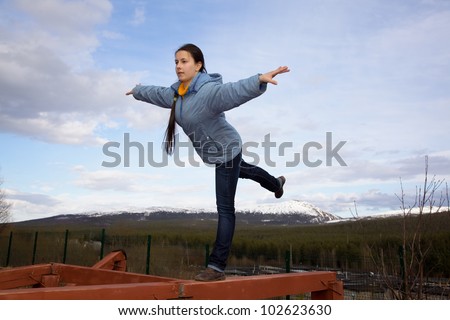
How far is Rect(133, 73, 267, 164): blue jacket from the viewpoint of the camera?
8.81 feet

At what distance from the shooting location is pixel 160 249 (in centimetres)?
1466

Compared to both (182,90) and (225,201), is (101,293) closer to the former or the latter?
(225,201)

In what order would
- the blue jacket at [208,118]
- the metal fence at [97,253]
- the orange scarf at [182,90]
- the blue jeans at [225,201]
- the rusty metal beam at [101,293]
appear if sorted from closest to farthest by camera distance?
1. the rusty metal beam at [101,293]
2. the blue jacket at [208,118]
3. the blue jeans at [225,201]
4. the orange scarf at [182,90]
5. the metal fence at [97,253]

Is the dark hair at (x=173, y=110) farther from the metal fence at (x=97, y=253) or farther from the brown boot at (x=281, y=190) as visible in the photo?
the metal fence at (x=97, y=253)

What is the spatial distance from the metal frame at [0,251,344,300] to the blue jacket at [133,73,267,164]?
32.5 inches

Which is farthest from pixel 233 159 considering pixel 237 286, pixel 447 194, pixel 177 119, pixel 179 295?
pixel 447 194

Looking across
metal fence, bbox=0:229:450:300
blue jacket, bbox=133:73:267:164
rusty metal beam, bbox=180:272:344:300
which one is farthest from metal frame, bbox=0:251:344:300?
metal fence, bbox=0:229:450:300

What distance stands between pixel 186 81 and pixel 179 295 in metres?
1.42

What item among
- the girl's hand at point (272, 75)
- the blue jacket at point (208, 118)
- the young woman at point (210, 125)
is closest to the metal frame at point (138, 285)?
the young woman at point (210, 125)

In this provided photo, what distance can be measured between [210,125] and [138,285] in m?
1.14

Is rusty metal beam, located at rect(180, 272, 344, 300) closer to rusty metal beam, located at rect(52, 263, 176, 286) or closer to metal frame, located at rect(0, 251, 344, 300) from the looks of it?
metal frame, located at rect(0, 251, 344, 300)

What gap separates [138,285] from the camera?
82.7 inches

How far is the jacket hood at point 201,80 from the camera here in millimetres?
2838
